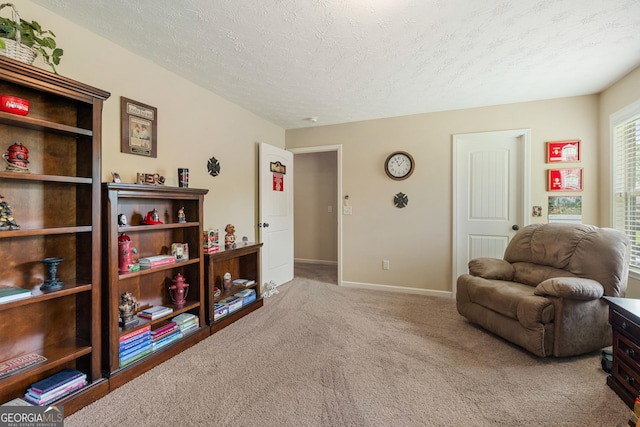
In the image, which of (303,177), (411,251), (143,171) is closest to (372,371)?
(411,251)

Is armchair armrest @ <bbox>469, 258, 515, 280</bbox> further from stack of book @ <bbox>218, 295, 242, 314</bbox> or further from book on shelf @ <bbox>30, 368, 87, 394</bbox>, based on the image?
book on shelf @ <bbox>30, 368, 87, 394</bbox>

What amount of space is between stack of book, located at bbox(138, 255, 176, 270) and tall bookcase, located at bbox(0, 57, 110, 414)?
1.25 ft

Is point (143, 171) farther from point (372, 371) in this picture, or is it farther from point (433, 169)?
point (433, 169)

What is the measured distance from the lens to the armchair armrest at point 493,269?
108 inches

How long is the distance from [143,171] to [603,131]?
457 cm

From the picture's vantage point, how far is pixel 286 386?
5.89 ft

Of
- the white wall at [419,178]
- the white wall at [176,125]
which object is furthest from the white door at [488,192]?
the white wall at [176,125]

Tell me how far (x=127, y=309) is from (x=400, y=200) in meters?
3.20

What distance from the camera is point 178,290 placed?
2373 mm

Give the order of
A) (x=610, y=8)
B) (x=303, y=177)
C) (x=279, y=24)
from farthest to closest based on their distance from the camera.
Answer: (x=303, y=177), (x=279, y=24), (x=610, y=8)

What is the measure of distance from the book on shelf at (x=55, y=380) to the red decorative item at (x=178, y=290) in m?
0.77

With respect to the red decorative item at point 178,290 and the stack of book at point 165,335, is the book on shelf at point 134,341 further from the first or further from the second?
the red decorative item at point 178,290

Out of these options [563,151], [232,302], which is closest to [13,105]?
[232,302]

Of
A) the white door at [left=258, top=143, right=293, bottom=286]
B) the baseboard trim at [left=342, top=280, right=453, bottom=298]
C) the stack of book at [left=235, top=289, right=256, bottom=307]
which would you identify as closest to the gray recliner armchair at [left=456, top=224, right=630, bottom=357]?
the baseboard trim at [left=342, top=280, right=453, bottom=298]
